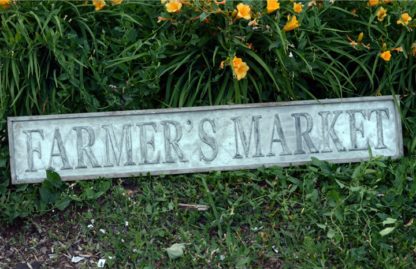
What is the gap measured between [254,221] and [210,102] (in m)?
0.71

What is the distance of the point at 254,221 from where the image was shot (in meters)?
3.61

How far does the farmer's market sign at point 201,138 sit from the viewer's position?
12.5 feet

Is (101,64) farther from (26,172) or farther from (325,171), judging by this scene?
(325,171)

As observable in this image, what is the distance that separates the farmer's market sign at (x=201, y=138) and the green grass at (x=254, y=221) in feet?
0.31

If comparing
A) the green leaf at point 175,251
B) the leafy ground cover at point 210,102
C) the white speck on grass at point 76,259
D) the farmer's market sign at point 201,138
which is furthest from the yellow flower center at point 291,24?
the white speck on grass at point 76,259

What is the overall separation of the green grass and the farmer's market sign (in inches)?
3.7

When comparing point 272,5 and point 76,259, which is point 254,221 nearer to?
point 76,259

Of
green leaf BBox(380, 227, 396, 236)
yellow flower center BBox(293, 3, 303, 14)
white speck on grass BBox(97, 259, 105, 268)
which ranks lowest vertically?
white speck on grass BBox(97, 259, 105, 268)

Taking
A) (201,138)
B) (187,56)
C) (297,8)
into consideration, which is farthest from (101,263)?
(297,8)

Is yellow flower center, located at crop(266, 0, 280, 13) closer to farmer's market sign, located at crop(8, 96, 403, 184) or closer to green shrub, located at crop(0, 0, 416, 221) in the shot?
green shrub, located at crop(0, 0, 416, 221)

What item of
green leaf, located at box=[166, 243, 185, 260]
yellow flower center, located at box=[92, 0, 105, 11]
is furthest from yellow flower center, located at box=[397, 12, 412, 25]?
green leaf, located at box=[166, 243, 185, 260]

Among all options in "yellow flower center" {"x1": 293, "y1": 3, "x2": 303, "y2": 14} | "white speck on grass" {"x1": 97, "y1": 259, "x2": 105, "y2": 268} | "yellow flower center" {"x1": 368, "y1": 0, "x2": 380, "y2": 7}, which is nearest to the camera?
"white speck on grass" {"x1": 97, "y1": 259, "x2": 105, "y2": 268}

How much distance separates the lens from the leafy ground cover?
348cm

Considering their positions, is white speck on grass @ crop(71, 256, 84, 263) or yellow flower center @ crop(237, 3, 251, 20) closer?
white speck on grass @ crop(71, 256, 84, 263)
